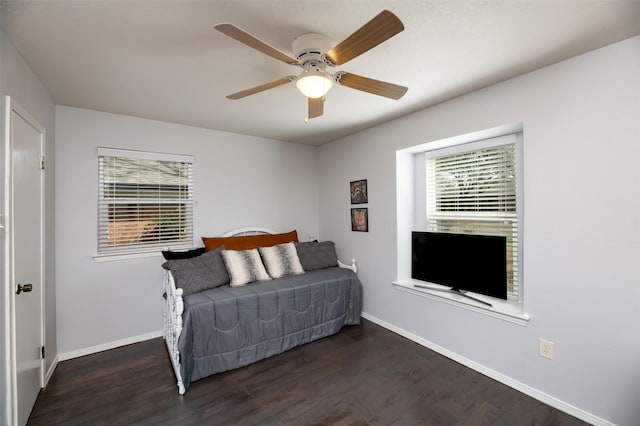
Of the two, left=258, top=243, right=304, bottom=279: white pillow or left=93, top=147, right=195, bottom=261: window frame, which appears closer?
left=93, top=147, right=195, bottom=261: window frame

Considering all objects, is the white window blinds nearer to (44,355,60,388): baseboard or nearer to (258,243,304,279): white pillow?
(258,243,304,279): white pillow

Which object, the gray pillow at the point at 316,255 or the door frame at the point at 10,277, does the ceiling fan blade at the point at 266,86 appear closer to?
the door frame at the point at 10,277

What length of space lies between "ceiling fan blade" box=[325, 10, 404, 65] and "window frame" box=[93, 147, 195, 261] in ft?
8.52

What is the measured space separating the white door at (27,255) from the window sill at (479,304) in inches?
126

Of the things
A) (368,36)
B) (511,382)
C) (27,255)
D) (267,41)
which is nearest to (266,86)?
(267,41)

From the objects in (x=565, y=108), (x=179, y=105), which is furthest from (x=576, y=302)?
(x=179, y=105)

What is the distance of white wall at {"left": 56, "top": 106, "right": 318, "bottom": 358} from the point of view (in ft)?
9.61

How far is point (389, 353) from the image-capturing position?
117 inches

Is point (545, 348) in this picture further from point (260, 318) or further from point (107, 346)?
point (107, 346)

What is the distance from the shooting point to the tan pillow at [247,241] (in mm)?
3518

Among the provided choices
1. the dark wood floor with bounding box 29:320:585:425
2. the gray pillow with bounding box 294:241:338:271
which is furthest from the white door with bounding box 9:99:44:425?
the gray pillow with bounding box 294:241:338:271

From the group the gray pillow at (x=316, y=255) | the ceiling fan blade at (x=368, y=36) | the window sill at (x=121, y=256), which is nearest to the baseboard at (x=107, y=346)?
the window sill at (x=121, y=256)

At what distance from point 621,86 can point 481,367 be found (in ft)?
7.69

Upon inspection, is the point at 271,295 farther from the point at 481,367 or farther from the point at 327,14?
the point at 327,14
